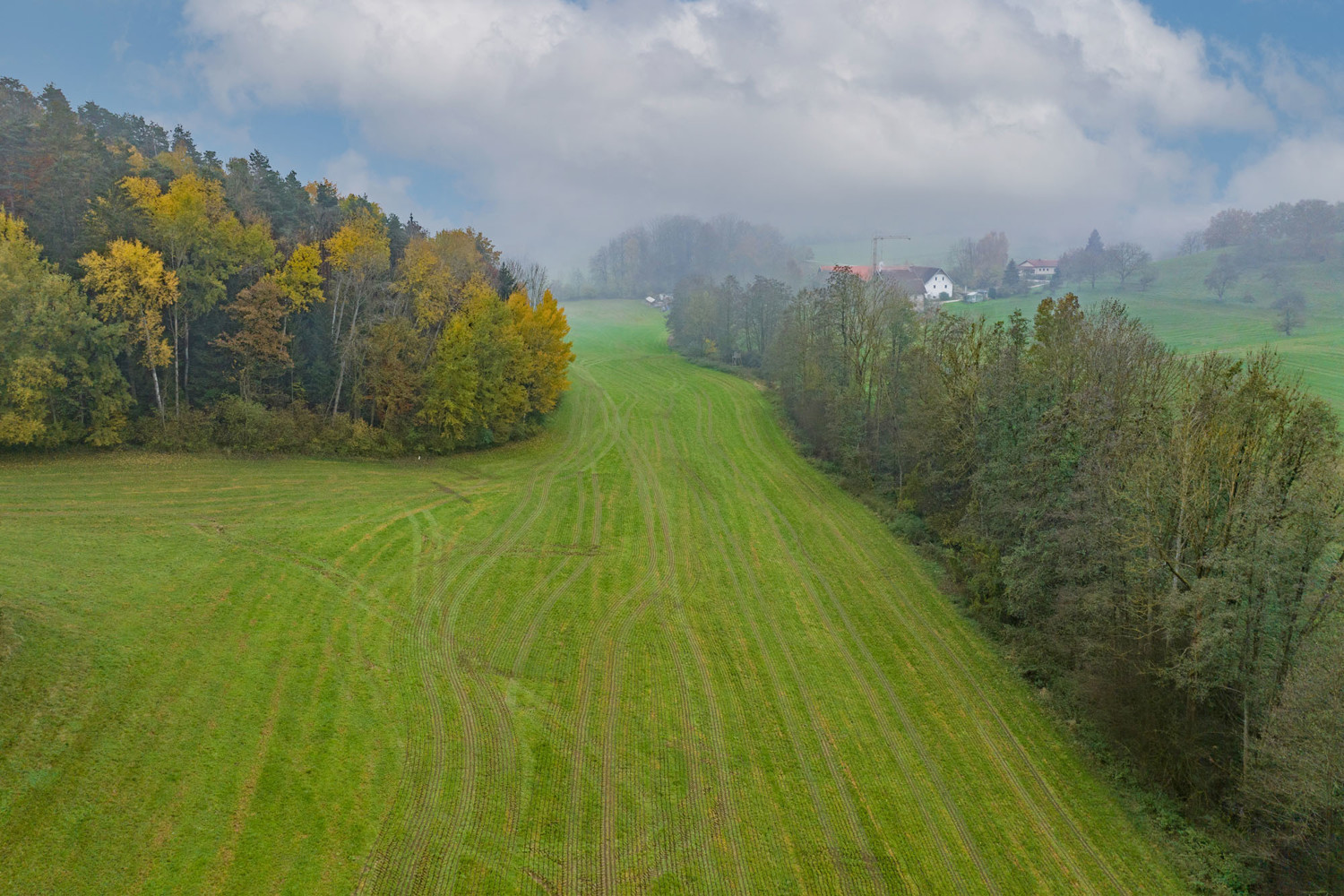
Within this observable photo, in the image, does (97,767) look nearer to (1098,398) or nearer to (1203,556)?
(1203,556)

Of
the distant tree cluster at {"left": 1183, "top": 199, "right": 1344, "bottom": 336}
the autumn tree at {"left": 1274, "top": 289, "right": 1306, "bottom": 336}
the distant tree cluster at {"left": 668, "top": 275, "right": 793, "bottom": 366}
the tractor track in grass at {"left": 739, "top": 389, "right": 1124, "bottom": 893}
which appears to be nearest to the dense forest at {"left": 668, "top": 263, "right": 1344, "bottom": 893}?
the tractor track in grass at {"left": 739, "top": 389, "right": 1124, "bottom": 893}

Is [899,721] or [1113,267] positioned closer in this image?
[899,721]

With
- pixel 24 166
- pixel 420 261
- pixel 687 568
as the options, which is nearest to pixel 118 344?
pixel 24 166

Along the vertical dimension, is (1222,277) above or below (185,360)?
above

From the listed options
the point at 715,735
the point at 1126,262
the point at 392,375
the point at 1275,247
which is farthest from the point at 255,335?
the point at 1275,247

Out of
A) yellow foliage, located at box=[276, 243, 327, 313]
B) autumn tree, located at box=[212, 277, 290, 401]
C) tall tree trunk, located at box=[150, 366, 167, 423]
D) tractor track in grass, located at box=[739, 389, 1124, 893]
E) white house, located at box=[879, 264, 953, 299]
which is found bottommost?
tractor track in grass, located at box=[739, 389, 1124, 893]

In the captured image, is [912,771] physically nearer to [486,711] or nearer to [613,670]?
[613,670]

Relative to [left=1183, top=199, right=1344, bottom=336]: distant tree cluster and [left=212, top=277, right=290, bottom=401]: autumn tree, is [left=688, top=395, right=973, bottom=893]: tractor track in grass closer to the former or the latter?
[left=212, top=277, right=290, bottom=401]: autumn tree

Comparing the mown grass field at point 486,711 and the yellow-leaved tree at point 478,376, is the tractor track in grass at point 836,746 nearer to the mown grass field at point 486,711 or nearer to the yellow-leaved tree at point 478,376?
the mown grass field at point 486,711
